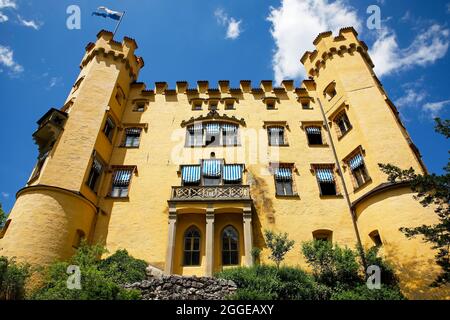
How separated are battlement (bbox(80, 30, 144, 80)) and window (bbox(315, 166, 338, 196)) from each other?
17.7 m

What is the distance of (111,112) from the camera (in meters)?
22.2

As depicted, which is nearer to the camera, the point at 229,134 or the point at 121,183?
the point at 121,183

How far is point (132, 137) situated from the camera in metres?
23.1

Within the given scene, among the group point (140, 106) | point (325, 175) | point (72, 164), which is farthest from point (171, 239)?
point (140, 106)

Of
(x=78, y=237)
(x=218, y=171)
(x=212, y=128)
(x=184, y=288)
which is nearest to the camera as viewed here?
(x=184, y=288)

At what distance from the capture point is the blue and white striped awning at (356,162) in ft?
62.1

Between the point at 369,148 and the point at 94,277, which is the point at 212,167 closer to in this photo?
the point at 369,148

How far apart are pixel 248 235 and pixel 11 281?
11.0m

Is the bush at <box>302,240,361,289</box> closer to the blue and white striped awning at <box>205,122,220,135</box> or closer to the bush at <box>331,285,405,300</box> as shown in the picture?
the bush at <box>331,285,405,300</box>

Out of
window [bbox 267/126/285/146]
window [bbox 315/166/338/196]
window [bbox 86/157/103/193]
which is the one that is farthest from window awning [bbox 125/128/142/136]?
window [bbox 315/166/338/196]

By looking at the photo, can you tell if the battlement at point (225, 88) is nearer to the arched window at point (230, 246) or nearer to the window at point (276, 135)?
the window at point (276, 135)

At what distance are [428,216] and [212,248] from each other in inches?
432
